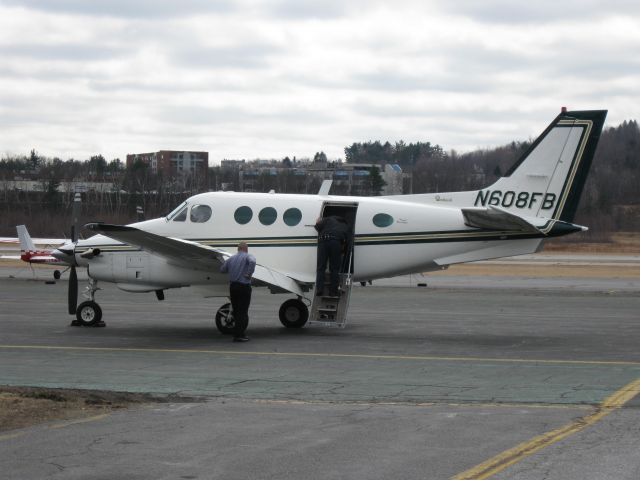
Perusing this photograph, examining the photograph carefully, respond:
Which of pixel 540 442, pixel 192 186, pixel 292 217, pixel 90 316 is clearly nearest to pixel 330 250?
pixel 292 217

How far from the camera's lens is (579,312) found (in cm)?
2592

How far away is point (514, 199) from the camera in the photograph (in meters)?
20.8

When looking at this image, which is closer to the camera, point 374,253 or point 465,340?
point 465,340

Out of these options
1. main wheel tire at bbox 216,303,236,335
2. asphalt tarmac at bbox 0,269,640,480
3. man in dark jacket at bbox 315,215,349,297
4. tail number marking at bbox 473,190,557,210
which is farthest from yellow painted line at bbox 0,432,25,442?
tail number marking at bbox 473,190,557,210

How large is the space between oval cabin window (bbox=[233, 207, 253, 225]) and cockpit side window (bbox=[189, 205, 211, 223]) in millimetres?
657

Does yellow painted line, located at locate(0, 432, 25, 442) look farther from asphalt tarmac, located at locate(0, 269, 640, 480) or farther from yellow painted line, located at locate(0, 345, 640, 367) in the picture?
yellow painted line, located at locate(0, 345, 640, 367)

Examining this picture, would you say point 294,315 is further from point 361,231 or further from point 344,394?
point 344,394

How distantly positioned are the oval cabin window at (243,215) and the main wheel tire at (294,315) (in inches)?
85.3

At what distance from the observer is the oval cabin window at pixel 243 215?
21.3 m

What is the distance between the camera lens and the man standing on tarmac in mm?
18641

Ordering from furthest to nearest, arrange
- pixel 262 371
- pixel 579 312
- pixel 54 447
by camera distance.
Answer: pixel 579 312
pixel 262 371
pixel 54 447

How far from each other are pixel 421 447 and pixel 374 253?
11830mm

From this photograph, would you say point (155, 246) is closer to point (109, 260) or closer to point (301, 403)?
point (109, 260)

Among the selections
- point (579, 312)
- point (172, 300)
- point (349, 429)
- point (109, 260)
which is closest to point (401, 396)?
point (349, 429)
